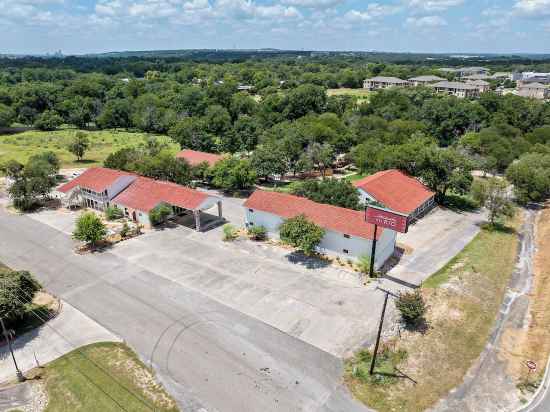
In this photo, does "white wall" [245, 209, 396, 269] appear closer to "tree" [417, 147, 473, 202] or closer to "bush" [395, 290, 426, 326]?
"bush" [395, 290, 426, 326]

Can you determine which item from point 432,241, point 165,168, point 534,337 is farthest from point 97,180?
point 534,337

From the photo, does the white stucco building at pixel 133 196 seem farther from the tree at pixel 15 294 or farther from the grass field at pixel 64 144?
the grass field at pixel 64 144

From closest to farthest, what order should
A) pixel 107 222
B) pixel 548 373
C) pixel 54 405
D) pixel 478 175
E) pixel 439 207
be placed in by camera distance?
pixel 54 405 → pixel 548 373 → pixel 107 222 → pixel 439 207 → pixel 478 175

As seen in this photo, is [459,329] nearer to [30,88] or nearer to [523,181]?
[523,181]

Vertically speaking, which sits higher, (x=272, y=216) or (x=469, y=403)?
(x=272, y=216)

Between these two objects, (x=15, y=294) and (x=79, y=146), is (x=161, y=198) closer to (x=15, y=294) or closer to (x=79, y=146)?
(x=15, y=294)

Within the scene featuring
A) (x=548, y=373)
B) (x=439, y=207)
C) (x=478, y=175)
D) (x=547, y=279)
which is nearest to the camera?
(x=548, y=373)

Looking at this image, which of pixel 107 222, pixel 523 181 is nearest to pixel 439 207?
pixel 523 181
